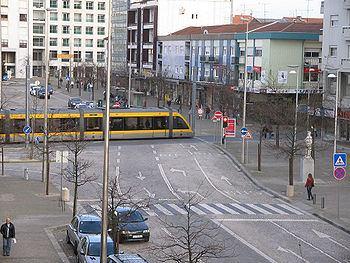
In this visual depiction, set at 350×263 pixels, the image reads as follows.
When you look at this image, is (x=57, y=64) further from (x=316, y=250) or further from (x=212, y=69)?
(x=316, y=250)

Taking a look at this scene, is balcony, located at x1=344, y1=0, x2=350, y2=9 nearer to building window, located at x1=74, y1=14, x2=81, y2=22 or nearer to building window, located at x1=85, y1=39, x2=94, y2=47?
building window, located at x1=74, y1=14, x2=81, y2=22

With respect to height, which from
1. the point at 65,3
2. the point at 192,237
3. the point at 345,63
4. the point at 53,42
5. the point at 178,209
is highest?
the point at 65,3

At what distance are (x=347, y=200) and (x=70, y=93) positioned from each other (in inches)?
3523

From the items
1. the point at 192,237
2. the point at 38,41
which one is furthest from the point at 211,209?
the point at 38,41

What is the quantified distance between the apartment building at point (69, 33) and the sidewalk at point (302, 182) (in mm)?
106709

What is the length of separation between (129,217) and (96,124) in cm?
3280

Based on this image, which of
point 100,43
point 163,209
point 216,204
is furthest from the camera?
point 100,43

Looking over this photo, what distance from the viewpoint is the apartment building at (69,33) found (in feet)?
538

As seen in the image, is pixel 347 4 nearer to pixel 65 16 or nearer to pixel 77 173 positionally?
pixel 77 173

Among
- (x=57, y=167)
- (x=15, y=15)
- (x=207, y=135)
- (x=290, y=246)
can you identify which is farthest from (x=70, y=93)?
(x=290, y=246)

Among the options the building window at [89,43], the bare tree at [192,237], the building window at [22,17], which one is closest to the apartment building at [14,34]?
the building window at [22,17]

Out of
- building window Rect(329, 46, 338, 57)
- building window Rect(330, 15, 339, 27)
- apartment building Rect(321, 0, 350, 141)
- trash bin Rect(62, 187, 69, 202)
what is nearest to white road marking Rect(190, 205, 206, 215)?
trash bin Rect(62, 187, 69, 202)

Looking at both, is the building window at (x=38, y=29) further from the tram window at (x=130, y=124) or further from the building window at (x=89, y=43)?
the tram window at (x=130, y=124)

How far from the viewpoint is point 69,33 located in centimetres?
16662
